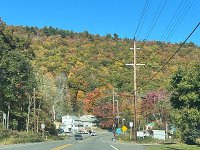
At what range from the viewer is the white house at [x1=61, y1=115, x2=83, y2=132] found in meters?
170

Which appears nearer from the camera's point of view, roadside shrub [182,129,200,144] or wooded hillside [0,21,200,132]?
roadside shrub [182,129,200,144]

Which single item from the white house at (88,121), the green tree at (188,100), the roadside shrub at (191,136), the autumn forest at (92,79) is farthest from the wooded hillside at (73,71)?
the roadside shrub at (191,136)

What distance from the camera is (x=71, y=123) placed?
565 feet

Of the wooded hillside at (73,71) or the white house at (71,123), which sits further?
the white house at (71,123)

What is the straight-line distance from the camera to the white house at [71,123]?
170 m

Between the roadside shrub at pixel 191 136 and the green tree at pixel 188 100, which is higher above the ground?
the green tree at pixel 188 100

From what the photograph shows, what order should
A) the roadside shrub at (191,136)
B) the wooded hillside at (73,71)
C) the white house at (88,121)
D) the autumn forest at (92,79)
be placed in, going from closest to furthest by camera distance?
the roadside shrub at (191,136)
the autumn forest at (92,79)
the wooded hillside at (73,71)
the white house at (88,121)

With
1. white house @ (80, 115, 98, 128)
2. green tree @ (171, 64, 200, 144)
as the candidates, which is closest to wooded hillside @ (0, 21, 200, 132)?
green tree @ (171, 64, 200, 144)

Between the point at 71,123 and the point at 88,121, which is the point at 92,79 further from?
the point at 71,123

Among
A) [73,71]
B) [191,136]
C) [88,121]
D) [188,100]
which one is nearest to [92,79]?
[73,71]

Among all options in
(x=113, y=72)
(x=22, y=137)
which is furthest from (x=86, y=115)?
(x=22, y=137)

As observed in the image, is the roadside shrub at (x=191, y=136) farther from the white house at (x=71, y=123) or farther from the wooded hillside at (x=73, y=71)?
the white house at (x=71, y=123)

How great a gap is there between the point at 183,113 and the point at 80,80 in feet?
325

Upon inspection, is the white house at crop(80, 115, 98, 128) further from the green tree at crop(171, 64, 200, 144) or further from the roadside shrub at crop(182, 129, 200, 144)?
the green tree at crop(171, 64, 200, 144)
